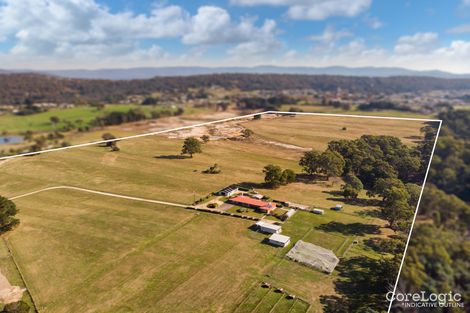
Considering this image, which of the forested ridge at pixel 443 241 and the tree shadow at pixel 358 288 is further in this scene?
the tree shadow at pixel 358 288

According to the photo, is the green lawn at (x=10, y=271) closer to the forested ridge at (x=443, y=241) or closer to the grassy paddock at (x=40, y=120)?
the forested ridge at (x=443, y=241)

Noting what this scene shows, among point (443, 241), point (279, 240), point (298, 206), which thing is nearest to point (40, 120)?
point (298, 206)

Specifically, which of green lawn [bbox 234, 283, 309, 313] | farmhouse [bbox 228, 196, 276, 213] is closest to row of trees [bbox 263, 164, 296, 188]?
farmhouse [bbox 228, 196, 276, 213]

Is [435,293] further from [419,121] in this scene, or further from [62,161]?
[62,161]

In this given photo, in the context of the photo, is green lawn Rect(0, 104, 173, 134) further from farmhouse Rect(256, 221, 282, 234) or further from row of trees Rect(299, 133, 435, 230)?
row of trees Rect(299, 133, 435, 230)

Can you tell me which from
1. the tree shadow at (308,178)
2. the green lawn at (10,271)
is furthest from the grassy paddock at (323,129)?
the green lawn at (10,271)

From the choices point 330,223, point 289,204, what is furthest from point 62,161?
point 330,223

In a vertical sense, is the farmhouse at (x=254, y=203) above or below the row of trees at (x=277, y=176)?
below
